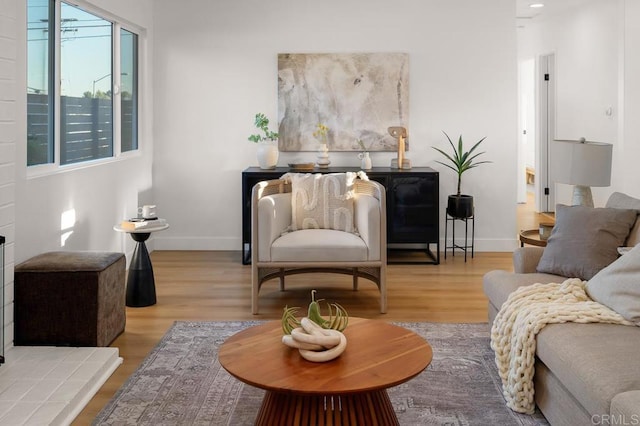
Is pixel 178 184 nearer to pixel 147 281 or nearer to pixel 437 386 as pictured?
pixel 147 281

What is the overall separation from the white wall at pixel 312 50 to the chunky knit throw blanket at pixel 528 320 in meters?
3.51

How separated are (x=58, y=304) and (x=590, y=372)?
102 inches

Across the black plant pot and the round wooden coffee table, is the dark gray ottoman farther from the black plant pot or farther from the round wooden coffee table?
the black plant pot

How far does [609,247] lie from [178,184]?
4.28m

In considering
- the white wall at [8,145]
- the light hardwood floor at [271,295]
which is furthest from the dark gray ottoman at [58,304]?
the light hardwood floor at [271,295]

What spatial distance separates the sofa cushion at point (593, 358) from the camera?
87.4 inches

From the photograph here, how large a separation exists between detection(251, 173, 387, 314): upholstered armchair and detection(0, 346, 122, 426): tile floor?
48.1 inches

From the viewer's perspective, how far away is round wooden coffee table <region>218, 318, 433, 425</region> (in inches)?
89.2

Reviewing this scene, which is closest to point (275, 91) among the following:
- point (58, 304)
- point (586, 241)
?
point (58, 304)

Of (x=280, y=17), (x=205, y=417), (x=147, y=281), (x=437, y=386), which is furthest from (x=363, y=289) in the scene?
(x=280, y=17)

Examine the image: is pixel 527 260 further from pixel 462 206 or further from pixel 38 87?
pixel 38 87

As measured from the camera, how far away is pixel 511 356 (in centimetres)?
299

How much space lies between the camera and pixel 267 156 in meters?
6.26

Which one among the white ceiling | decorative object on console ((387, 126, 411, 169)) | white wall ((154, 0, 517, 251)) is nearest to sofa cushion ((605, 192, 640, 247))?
decorative object on console ((387, 126, 411, 169))
